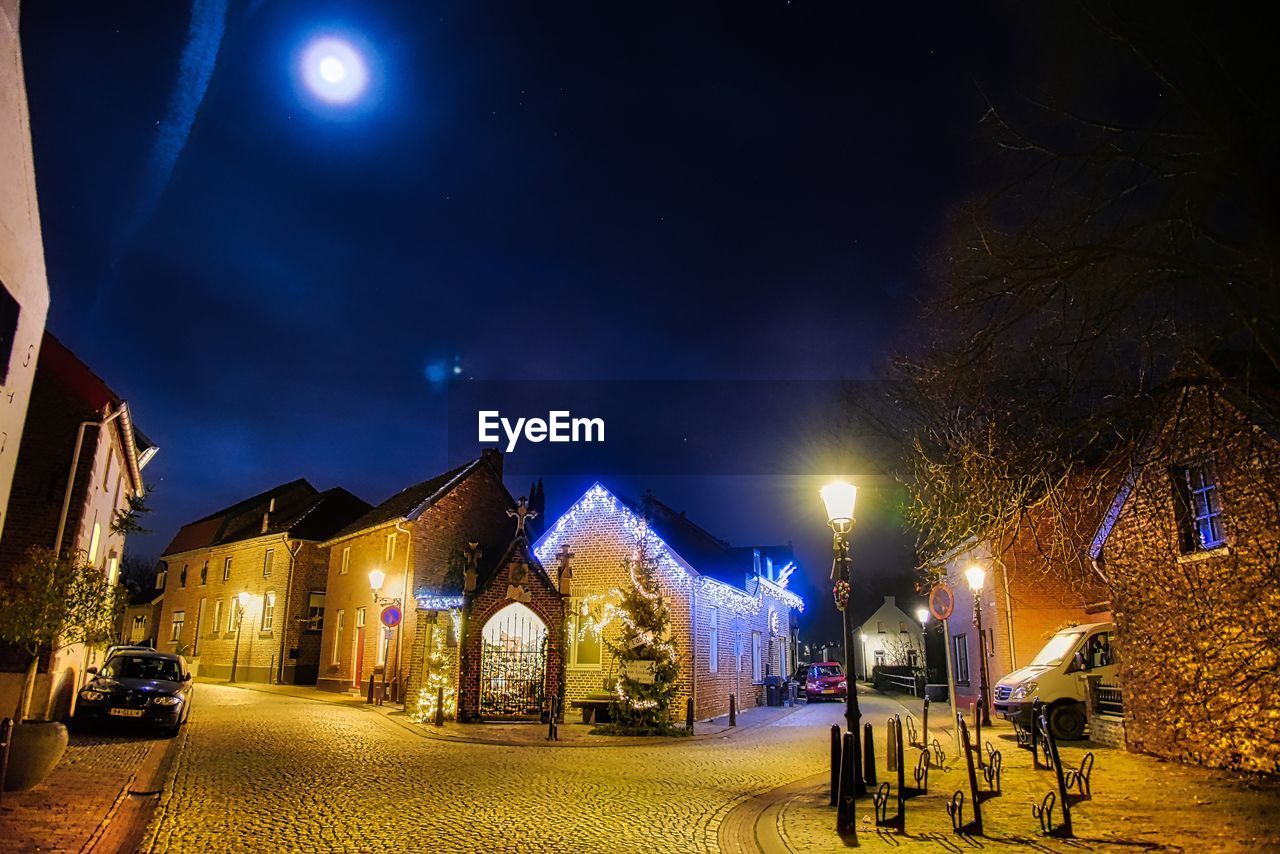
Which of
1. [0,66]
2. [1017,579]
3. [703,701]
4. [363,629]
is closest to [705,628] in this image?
[703,701]

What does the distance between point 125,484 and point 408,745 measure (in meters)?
12.9

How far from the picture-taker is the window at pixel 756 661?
93.7 feet

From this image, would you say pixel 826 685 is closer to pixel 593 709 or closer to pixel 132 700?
pixel 593 709

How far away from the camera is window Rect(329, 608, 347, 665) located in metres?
28.9

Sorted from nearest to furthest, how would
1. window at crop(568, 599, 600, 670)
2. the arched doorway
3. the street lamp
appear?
1. the street lamp
2. the arched doorway
3. window at crop(568, 599, 600, 670)

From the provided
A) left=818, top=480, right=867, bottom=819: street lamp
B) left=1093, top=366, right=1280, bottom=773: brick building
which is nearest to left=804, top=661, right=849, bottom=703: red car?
left=1093, top=366, right=1280, bottom=773: brick building

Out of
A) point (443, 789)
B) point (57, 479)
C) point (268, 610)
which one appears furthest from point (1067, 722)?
point (268, 610)

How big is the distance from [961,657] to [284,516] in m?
30.0

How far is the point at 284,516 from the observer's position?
119 ft

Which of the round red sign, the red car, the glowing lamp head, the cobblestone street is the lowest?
the red car

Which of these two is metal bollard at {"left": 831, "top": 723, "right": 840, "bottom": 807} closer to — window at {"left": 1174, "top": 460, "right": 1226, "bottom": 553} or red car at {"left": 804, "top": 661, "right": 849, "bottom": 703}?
window at {"left": 1174, "top": 460, "right": 1226, "bottom": 553}

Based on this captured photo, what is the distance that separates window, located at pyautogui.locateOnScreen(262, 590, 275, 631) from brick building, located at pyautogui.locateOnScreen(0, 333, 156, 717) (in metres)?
16.3

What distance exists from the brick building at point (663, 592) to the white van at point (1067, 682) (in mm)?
7915

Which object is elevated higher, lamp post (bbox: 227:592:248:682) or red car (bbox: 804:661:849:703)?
lamp post (bbox: 227:592:248:682)
